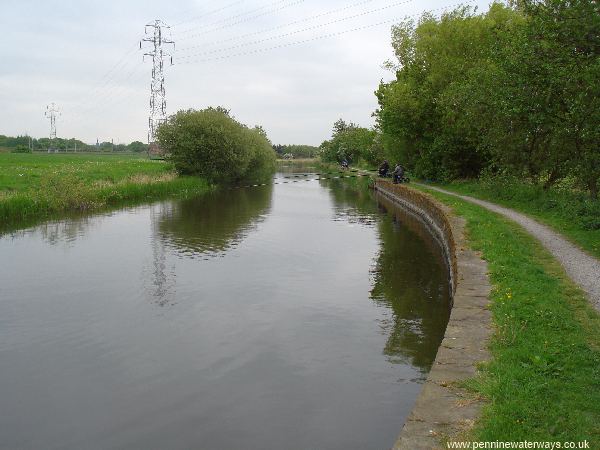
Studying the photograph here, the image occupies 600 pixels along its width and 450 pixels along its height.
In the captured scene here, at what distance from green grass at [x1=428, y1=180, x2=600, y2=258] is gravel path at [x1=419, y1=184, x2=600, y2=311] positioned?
0.29 metres

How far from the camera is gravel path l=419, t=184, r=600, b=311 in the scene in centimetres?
831

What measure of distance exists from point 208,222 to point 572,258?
14.6 m

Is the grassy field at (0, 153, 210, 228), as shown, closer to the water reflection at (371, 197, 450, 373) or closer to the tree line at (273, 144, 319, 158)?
the water reflection at (371, 197, 450, 373)

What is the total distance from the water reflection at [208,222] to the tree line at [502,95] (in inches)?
415

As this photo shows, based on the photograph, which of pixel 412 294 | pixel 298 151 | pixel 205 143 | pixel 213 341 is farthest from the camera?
pixel 298 151

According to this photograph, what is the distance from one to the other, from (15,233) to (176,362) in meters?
13.6

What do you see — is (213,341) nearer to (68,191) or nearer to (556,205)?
(556,205)

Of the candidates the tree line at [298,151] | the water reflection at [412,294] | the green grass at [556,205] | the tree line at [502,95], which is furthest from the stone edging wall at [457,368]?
the tree line at [298,151]

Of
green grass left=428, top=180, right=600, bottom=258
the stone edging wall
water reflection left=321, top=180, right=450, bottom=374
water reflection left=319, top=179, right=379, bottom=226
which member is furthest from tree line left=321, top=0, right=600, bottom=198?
the stone edging wall

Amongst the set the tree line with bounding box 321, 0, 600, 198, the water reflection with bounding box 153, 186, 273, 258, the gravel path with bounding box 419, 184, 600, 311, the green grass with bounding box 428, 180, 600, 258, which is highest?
the tree line with bounding box 321, 0, 600, 198

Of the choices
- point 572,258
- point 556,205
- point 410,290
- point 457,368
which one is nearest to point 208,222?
point 410,290

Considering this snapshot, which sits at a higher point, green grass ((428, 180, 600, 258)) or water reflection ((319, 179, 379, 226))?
green grass ((428, 180, 600, 258))

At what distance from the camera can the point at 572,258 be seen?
413 inches

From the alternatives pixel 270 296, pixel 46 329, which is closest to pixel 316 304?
pixel 270 296
